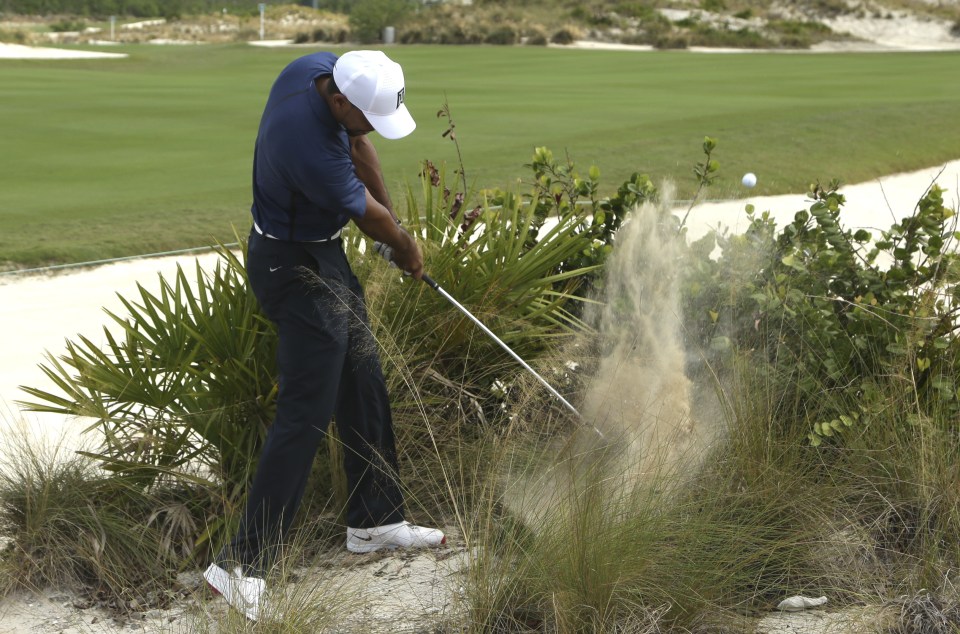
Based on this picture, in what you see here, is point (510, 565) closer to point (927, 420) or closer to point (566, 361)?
point (566, 361)

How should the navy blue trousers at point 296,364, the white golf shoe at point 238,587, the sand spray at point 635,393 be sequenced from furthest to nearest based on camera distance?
1. the navy blue trousers at point 296,364
2. the sand spray at point 635,393
3. the white golf shoe at point 238,587

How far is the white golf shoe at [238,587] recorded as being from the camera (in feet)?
10.3

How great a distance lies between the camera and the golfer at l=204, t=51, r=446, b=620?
368 cm

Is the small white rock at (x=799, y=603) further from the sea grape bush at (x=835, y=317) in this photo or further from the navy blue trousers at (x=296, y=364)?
the navy blue trousers at (x=296, y=364)

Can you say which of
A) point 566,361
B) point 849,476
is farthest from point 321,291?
point 849,476

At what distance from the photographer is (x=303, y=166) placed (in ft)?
12.0

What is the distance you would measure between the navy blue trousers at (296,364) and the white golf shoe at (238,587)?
7 cm

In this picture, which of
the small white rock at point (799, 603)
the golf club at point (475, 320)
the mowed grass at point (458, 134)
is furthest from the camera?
the mowed grass at point (458, 134)

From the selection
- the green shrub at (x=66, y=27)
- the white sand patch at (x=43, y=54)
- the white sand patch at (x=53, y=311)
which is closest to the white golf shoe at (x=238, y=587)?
the white sand patch at (x=53, y=311)

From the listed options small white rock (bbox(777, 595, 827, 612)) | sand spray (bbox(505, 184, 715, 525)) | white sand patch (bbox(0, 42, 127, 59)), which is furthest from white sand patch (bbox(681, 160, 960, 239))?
white sand patch (bbox(0, 42, 127, 59))

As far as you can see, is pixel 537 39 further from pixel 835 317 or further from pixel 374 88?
pixel 374 88

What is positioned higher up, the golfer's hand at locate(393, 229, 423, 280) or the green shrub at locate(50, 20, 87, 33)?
the golfer's hand at locate(393, 229, 423, 280)

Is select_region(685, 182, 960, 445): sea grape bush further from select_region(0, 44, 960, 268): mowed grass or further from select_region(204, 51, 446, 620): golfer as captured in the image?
select_region(204, 51, 446, 620): golfer

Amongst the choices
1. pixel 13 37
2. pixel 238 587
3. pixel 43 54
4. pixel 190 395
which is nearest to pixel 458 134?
pixel 190 395
